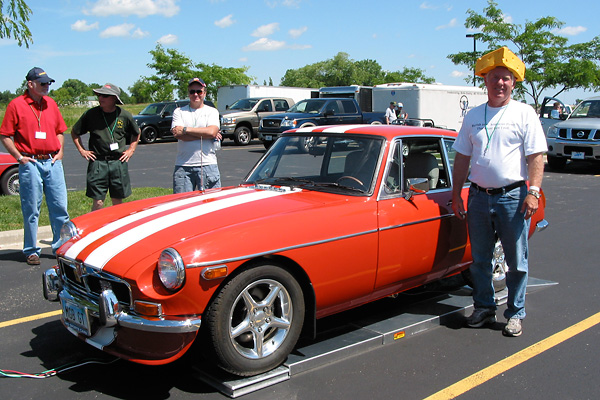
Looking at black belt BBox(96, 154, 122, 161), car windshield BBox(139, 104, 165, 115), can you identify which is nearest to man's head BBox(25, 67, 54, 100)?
black belt BBox(96, 154, 122, 161)

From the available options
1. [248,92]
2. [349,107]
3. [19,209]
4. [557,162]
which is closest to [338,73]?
[248,92]

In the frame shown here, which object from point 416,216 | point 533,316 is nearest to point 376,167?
point 416,216

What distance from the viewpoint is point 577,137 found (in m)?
14.3

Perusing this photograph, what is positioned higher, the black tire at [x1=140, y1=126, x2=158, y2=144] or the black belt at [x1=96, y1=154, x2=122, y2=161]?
the black tire at [x1=140, y1=126, x2=158, y2=144]

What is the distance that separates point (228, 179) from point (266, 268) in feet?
31.7

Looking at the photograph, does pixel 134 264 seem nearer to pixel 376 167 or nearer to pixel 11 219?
pixel 376 167

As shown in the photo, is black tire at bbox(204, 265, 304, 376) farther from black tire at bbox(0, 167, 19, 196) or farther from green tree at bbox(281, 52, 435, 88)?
green tree at bbox(281, 52, 435, 88)

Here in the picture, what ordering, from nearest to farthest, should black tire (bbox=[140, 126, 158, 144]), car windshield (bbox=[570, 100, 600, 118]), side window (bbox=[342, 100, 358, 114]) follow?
car windshield (bbox=[570, 100, 600, 118]) → side window (bbox=[342, 100, 358, 114]) → black tire (bbox=[140, 126, 158, 144])

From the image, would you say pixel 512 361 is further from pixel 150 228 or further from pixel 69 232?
pixel 69 232

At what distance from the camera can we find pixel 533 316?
4.63 m

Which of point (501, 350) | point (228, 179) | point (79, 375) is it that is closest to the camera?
point (79, 375)

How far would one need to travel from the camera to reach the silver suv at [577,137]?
14000 mm

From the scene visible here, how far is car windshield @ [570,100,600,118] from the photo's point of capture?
49.2 feet

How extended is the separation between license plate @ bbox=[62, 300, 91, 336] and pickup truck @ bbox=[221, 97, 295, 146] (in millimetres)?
18749
